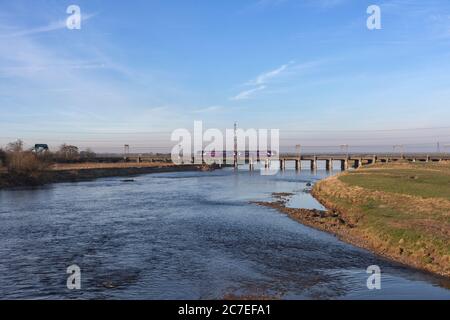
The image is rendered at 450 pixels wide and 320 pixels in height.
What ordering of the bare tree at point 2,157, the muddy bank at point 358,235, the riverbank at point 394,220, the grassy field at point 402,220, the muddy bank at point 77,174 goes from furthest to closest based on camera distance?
1. the bare tree at point 2,157
2. the muddy bank at point 77,174
3. the riverbank at point 394,220
4. the grassy field at point 402,220
5. the muddy bank at point 358,235

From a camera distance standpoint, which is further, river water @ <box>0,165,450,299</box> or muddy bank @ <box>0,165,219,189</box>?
muddy bank @ <box>0,165,219,189</box>

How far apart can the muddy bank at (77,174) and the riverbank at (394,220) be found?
54821mm

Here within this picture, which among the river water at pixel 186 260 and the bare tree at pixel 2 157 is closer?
the river water at pixel 186 260

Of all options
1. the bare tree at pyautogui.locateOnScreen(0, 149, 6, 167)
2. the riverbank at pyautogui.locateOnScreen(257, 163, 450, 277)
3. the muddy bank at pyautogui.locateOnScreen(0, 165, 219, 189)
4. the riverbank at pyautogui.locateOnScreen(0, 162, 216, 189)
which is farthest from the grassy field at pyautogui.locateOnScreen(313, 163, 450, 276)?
the bare tree at pyautogui.locateOnScreen(0, 149, 6, 167)

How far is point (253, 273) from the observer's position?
70.9 feet

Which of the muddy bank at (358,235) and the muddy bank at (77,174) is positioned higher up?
the muddy bank at (77,174)

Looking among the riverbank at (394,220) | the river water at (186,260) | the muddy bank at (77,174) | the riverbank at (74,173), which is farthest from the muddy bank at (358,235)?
the riverbank at (74,173)

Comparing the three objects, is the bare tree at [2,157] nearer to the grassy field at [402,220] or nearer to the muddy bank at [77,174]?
the muddy bank at [77,174]

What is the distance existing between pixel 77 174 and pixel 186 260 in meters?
88.6

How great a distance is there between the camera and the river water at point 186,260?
61.4 ft

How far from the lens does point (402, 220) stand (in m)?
29.7

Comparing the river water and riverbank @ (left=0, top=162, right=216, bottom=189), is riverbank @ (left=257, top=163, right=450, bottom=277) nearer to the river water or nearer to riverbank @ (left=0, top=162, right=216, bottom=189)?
the river water

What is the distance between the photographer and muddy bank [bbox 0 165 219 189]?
262 ft
